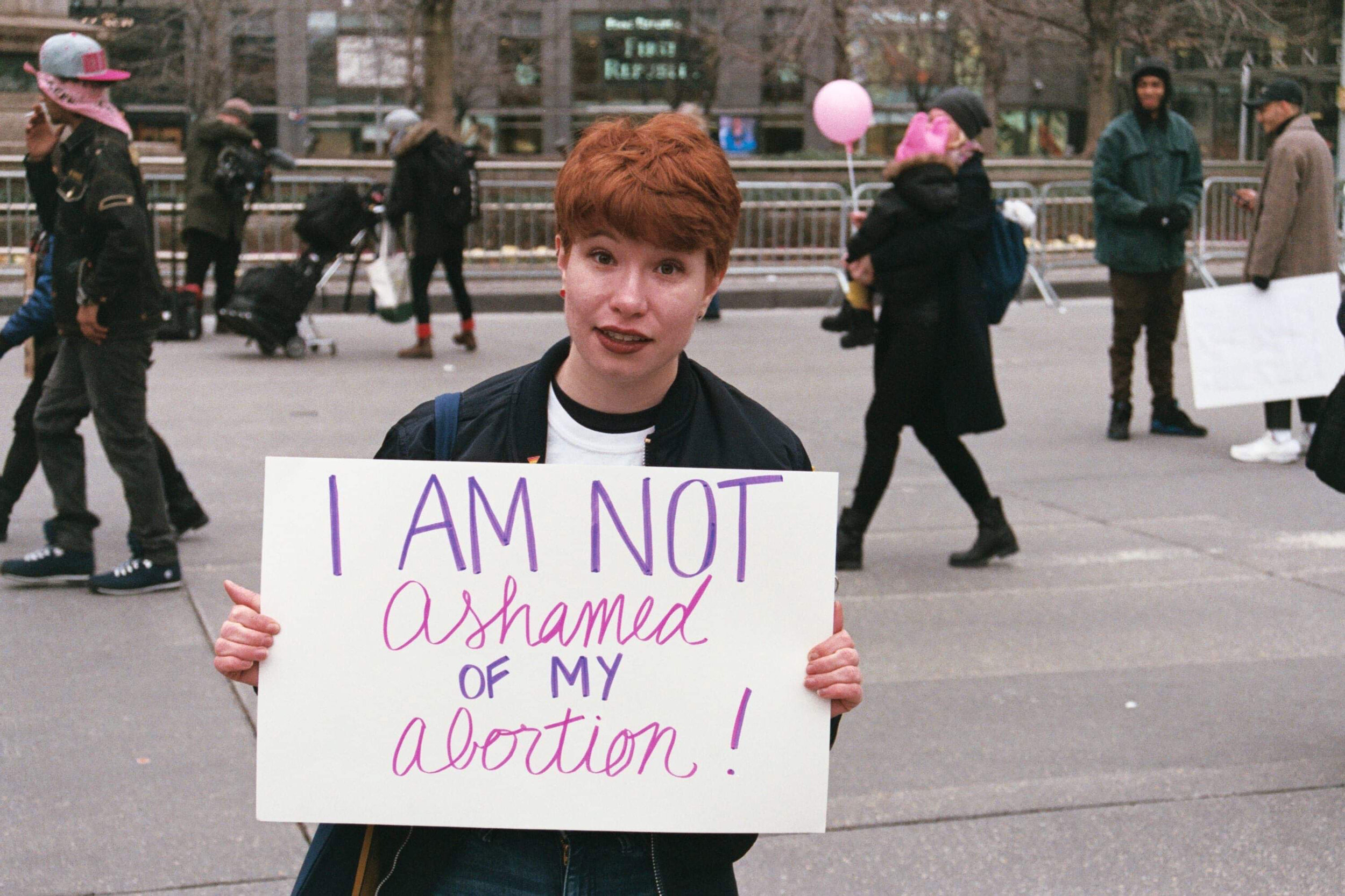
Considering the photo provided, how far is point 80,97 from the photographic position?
610 cm

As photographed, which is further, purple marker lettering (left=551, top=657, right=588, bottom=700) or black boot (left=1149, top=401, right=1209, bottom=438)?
black boot (left=1149, top=401, right=1209, bottom=438)

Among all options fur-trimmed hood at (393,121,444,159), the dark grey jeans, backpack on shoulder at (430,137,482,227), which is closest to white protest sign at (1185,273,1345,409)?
the dark grey jeans

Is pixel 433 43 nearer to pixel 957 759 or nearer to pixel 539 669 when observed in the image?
pixel 957 759

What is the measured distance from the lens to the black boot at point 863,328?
6.84 metres

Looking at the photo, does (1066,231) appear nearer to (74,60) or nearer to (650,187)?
(74,60)

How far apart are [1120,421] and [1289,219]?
58.8 inches

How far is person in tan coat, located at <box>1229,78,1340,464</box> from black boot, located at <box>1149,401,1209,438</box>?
27.4 inches

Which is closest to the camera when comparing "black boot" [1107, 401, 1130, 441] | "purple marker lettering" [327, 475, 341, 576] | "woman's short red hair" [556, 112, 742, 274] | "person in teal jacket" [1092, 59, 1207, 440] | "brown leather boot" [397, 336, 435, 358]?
"woman's short red hair" [556, 112, 742, 274]

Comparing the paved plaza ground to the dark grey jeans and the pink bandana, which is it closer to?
the dark grey jeans

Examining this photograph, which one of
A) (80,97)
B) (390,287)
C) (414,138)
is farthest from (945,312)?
(390,287)

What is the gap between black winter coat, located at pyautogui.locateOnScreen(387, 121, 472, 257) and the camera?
41.5ft

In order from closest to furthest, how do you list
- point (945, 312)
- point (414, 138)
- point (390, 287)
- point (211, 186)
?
point (945, 312) → point (414, 138) → point (390, 287) → point (211, 186)

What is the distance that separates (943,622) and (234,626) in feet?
13.7

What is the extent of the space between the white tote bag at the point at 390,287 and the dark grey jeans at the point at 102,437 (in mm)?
6871
